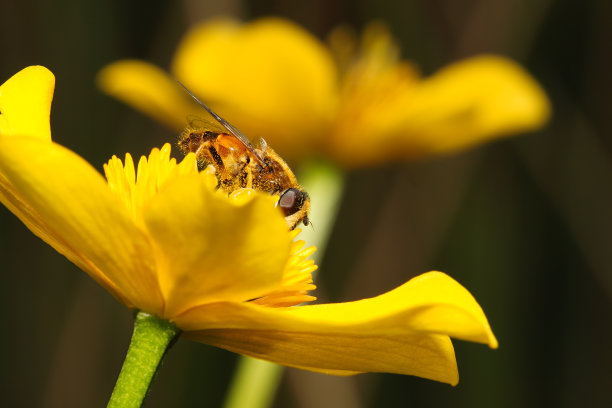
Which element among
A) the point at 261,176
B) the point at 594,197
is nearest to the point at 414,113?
the point at 261,176

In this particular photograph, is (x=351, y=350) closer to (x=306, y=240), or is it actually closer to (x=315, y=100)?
(x=306, y=240)

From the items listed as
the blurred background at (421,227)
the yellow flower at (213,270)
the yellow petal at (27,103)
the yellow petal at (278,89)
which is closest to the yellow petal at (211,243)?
the yellow flower at (213,270)

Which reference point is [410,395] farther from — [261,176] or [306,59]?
[261,176]

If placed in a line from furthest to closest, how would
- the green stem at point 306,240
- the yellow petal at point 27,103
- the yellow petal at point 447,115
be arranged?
the yellow petal at point 447,115, the green stem at point 306,240, the yellow petal at point 27,103

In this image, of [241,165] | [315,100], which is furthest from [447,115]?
[241,165]

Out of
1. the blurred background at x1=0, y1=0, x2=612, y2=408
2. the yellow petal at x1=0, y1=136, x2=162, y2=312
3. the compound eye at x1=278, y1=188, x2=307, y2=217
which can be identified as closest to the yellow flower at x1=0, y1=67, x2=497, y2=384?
the yellow petal at x1=0, y1=136, x2=162, y2=312

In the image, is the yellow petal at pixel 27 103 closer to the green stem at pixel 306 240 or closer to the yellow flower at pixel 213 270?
the yellow flower at pixel 213 270
